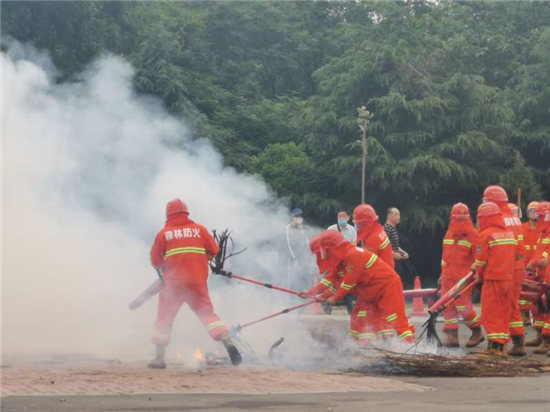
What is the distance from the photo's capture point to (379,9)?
1394 inches

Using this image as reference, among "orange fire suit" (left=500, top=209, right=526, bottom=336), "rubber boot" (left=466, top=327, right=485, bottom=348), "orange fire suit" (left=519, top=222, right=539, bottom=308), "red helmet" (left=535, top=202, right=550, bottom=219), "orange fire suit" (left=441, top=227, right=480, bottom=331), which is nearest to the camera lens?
"orange fire suit" (left=500, top=209, right=526, bottom=336)

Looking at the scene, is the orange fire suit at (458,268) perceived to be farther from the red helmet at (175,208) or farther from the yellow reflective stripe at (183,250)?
the red helmet at (175,208)

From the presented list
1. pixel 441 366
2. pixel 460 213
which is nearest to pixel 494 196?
pixel 460 213

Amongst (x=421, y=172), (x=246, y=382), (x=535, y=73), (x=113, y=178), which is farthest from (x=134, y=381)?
(x=535, y=73)

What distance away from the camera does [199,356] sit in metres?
11.9

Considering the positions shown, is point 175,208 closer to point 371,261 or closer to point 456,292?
point 371,261

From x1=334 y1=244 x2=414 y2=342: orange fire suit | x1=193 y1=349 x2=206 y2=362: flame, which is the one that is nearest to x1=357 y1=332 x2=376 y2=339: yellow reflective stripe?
x1=334 y1=244 x2=414 y2=342: orange fire suit

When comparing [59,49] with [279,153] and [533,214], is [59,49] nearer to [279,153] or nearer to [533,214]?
[279,153]

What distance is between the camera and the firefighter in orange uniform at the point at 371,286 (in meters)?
11.7

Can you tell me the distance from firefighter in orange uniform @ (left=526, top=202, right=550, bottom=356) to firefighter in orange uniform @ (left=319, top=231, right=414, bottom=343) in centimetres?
227

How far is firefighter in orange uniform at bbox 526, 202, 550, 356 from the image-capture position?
521 inches

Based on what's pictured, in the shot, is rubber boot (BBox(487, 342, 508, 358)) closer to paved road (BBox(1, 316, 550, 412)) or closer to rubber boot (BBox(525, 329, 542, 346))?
rubber boot (BBox(525, 329, 542, 346))

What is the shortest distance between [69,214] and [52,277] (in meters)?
1.03

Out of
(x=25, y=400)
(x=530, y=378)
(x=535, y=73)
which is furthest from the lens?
(x=535, y=73)
